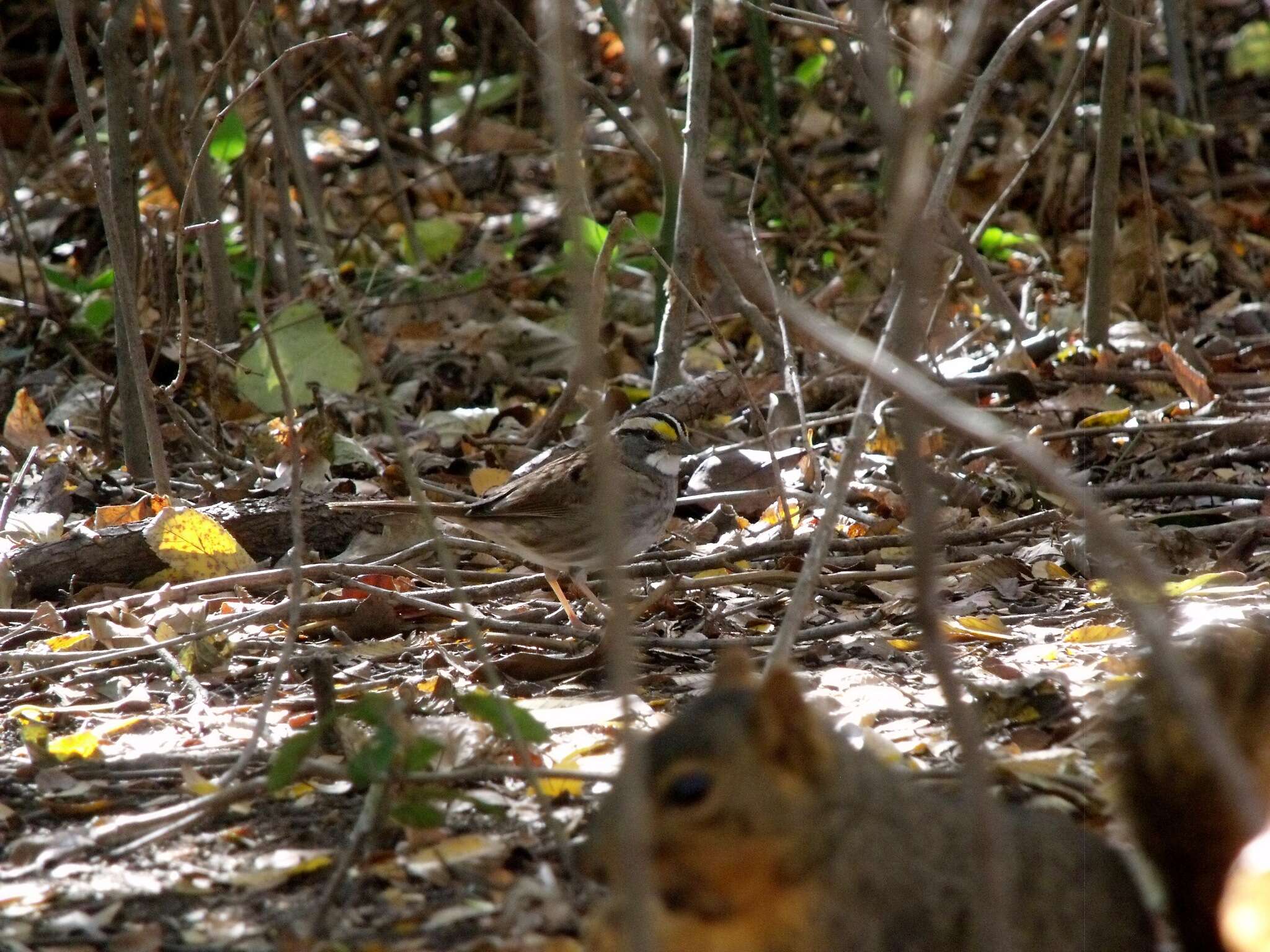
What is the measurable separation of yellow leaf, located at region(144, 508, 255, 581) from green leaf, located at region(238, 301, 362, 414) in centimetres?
158

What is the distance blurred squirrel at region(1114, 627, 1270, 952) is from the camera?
7.23ft

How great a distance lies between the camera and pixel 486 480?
19.5 ft

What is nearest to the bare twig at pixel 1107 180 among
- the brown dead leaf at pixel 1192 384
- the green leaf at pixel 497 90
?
the brown dead leaf at pixel 1192 384

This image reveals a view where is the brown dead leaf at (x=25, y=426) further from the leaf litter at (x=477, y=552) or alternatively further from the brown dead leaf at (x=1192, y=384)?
the brown dead leaf at (x=1192, y=384)

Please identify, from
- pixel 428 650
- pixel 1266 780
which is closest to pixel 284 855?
pixel 428 650

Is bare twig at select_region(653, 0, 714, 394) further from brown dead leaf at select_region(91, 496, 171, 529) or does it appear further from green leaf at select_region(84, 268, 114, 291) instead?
green leaf at select_region(84, 268, 114, 291)

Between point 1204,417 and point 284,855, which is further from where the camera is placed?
point 1204,417

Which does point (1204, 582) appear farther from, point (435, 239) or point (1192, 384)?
point (435, 239)

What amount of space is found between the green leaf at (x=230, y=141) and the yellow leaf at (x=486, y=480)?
1.80 metres

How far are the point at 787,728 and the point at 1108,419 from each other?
13.3 ft

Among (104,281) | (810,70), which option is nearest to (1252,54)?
(810,70)

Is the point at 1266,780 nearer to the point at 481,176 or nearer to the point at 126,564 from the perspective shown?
the point at 126,564

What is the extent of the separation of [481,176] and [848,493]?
513 centimetres

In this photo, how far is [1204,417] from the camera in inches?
226
